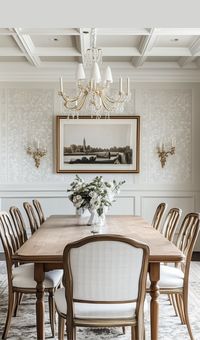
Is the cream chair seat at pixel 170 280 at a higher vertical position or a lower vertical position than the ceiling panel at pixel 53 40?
lower

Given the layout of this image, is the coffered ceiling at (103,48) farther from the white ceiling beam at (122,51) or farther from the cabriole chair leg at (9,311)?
the cabriole chair leg at (9,311)

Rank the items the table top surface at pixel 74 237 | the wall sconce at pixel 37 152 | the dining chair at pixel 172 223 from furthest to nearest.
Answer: the wall sconce at pixel 37 152
the dining chair at pixel 172 223
the table top surface at pixel 74 237

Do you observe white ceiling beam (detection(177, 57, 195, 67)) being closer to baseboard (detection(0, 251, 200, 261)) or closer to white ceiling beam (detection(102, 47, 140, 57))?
white ceiling beam (detection(102, 47, 140, 57))

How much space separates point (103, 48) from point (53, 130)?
5.28 ft

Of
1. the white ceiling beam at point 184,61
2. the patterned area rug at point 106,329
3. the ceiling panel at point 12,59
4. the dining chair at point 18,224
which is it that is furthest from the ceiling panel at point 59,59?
the patterned area rug at point 106,329

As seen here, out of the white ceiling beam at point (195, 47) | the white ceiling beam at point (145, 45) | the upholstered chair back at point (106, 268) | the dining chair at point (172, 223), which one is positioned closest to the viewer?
the upholstered chair back at point (106, 268)

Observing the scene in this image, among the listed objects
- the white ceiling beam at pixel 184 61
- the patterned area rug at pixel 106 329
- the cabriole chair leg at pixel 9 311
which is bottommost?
the patterned area rug at pixel 106 329

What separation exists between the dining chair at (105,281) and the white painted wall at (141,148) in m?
4.01

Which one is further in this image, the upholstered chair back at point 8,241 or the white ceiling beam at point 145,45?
the white ceiling beam at point 145,45

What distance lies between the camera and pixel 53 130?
6.19 metres

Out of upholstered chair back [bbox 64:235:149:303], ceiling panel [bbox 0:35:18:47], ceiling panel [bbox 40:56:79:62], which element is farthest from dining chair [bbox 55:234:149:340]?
ceiling panel [bbox 40:56:79:62]

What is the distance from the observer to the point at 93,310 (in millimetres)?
2191

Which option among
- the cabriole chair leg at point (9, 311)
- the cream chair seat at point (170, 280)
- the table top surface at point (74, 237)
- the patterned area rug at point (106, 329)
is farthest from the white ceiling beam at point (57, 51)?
the cabriole chair leg at point (9, 311)

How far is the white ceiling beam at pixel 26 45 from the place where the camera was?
4.30m
